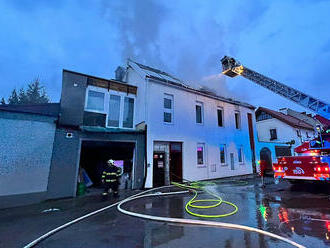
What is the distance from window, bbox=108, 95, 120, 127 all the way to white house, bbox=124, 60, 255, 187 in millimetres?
1359

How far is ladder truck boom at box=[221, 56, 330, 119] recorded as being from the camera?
8250mm

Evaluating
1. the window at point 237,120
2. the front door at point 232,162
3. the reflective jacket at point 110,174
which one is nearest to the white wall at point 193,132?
the front door at point 232,162

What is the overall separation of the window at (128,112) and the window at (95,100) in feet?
5.17

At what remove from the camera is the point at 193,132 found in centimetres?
1179

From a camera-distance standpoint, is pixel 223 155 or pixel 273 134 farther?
pixel 273 134

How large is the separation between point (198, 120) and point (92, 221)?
9.97 m

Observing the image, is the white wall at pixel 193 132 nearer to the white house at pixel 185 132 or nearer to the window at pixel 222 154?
the white house at pixel 185 132

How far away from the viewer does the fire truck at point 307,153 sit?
6.75 m

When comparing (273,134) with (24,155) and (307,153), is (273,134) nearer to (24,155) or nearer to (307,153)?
(307,153)

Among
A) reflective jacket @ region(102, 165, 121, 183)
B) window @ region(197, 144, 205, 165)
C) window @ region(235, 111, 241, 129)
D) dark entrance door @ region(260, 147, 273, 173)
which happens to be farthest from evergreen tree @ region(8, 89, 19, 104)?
dark entrance door @ region(260, 147, 273, 173)

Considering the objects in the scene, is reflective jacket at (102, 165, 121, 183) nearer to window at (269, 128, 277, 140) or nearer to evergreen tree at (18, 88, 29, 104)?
window at (269, 128, 277, 140)

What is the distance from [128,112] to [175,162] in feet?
16.0

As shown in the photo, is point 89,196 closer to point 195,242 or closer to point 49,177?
point 49,177

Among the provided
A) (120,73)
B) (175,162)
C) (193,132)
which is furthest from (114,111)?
(193,132)
